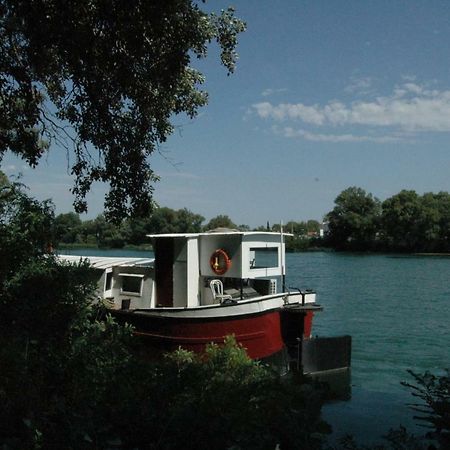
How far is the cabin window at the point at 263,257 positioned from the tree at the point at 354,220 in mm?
97692

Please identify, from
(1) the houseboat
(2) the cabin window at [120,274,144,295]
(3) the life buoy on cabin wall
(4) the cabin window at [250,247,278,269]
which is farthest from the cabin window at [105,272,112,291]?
(4) the cabin window at [250,247,278,269]

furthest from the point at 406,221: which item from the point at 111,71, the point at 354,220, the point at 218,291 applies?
the point at 111,71

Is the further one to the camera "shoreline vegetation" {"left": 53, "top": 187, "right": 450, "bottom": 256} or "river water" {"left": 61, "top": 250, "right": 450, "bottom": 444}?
"shoreline vegetation" {"left": 53, "top": 187, "right": 450, "bottom": 256}

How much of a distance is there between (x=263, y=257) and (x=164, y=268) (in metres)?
2.87

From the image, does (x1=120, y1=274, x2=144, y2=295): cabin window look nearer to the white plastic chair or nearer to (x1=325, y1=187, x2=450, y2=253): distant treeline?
the white plastic chair

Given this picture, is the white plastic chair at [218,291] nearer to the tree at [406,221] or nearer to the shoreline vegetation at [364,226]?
the shoreline vegetation at [364,226]

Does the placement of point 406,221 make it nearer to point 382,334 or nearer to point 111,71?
point 382,334

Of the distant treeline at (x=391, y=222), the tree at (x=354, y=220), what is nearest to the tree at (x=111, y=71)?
the distant treeline at (x=391, y=222)

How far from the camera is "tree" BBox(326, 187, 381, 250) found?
112938 mm

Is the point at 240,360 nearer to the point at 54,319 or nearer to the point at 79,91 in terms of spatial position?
the point at 54,319

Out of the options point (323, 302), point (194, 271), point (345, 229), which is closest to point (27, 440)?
point (194, 271)

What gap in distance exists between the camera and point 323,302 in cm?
3709

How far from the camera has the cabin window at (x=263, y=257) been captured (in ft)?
55.3

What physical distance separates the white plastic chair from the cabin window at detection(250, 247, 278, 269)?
104cm
